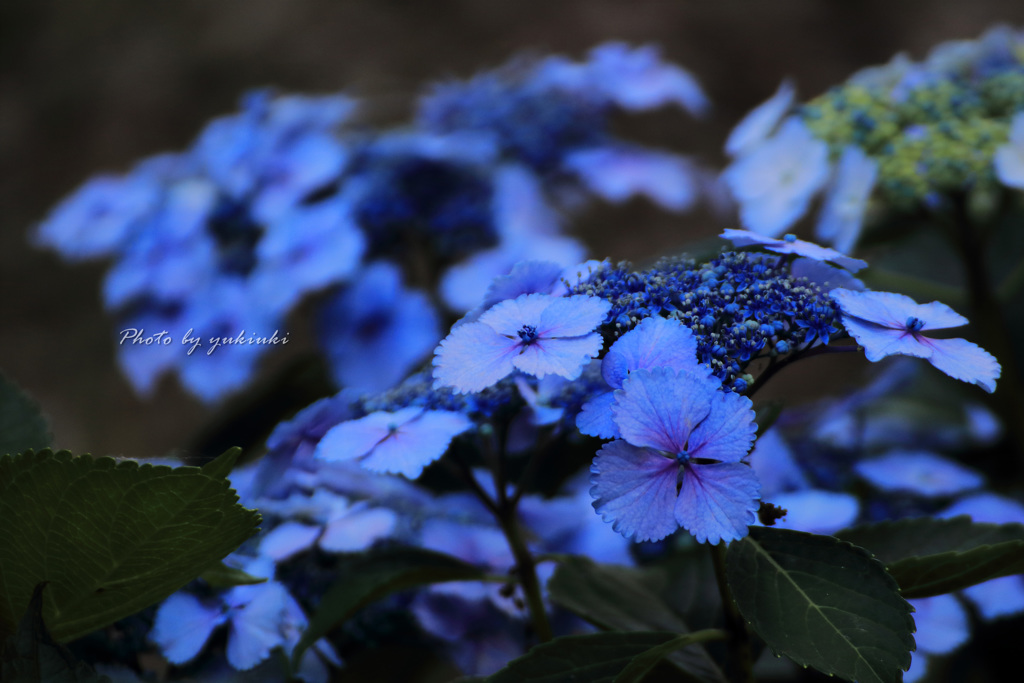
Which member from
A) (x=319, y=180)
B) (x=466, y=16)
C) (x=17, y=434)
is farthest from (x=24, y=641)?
(x=466, y=16)

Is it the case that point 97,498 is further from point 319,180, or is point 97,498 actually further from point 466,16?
point 466,16

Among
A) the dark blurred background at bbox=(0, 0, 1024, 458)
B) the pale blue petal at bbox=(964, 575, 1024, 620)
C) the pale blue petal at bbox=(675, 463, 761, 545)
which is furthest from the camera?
the dark blurred background at bbox=(0, 0, 1024, 458)

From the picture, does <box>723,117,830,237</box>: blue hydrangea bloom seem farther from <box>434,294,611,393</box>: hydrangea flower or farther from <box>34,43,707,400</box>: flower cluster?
<box>434,294,611,393</box>: hydrangea flower

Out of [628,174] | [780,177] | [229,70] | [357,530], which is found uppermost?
[229,70]

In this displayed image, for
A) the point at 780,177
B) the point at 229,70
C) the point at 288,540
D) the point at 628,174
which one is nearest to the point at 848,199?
the point at 780,177

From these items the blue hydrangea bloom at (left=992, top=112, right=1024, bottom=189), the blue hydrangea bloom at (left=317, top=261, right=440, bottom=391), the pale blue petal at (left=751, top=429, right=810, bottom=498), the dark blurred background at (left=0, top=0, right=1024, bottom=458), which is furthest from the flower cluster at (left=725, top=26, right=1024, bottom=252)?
the dark blurred background at (left=0, top=0, right=1024, bottom=458)

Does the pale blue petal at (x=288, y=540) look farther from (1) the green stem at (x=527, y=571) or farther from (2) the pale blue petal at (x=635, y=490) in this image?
(2) the pale blue petal at (x=635, y=490)

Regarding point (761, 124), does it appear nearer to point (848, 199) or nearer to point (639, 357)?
point (848, 199)
